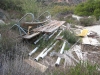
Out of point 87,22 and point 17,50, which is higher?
point 17,50

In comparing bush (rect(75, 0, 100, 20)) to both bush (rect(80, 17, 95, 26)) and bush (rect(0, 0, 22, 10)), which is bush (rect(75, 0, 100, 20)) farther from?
bush (rect(0, 0, 22, 10))

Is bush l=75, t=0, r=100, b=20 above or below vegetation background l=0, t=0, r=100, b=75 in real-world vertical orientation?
below

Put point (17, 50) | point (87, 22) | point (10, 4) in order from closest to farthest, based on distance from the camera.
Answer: point (17, 50) < point (10, 4) < point (87, 22)

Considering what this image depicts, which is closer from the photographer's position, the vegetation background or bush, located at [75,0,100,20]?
the vegetation background

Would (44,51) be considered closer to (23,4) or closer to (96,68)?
(96,68)

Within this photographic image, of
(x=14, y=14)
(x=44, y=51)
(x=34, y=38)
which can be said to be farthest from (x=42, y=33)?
(x=14, y=14)

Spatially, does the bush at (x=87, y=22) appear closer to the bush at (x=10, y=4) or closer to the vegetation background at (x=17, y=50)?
the vegetation background at (x=17, y=50)

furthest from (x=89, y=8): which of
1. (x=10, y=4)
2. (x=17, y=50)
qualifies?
(x=17, y=50)

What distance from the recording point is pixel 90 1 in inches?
727

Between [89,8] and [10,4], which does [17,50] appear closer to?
[10,4]

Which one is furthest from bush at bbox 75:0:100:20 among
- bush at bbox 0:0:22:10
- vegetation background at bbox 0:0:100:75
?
bush at bbox 0:0:22:10

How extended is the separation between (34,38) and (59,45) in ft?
3.25

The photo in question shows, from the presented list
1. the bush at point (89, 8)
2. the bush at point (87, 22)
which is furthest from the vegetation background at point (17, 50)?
the bush at point (89, 8)

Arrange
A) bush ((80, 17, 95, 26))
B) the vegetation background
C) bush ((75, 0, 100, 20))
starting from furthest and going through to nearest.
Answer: bush ((75, 0, 100, 20))
bush ((80, 17, 95, 26))
the vegetation background
